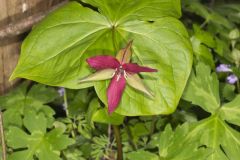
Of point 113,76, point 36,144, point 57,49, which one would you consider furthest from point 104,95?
point 36,144

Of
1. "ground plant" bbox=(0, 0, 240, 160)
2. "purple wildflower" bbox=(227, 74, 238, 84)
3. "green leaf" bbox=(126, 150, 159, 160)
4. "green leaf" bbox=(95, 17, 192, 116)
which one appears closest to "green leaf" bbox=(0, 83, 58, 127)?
"ground plant" bbox=(0, 0, 240, 160)

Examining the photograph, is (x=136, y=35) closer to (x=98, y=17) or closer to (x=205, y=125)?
(x=98, y=17)

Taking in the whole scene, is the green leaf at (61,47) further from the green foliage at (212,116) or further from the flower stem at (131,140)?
the flower stem at (131,140)

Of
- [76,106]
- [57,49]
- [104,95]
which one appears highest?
[57,49]

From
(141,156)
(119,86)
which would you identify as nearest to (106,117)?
(141,156)

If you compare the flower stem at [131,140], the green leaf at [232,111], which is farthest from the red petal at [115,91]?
the flower stem at [131,140]

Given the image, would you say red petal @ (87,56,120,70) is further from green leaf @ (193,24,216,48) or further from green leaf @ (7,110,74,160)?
green leaf @ (193,24,216,48)

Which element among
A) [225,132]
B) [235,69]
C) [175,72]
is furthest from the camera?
[235,69]
